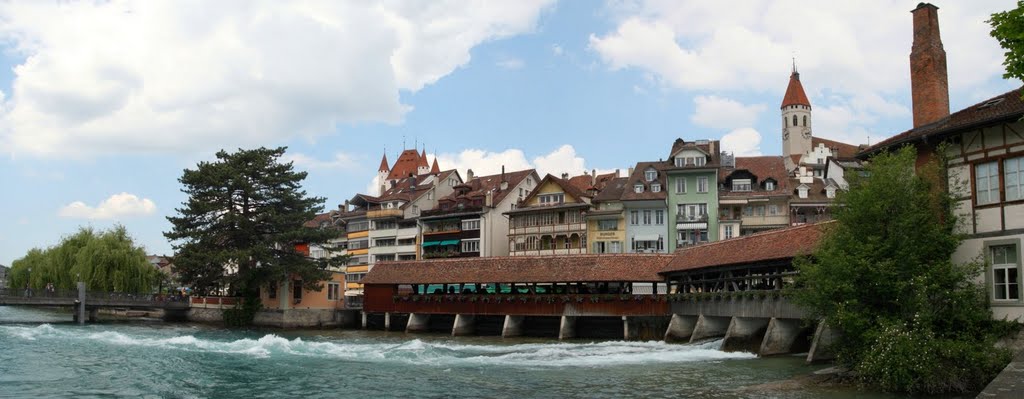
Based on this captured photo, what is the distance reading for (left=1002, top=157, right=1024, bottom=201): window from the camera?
1872 cm

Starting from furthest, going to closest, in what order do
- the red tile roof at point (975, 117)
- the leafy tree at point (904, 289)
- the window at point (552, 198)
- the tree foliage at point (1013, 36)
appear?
1. the window at point (552, 198)
2. the red tile roof at point (975, 117)
3. the leafy tree at point (904, 289)
4. the tree foliage at point (1013, 36)

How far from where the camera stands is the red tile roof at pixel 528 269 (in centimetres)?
3991

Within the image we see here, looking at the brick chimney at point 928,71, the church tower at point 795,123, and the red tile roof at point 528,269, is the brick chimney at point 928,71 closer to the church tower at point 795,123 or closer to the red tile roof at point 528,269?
the red tile roof at point 528,269

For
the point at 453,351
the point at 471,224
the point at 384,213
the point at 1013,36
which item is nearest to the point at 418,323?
the point at 453,351

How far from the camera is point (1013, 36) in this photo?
12.6 meters

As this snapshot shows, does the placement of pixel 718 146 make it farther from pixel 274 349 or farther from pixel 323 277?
pixel 274 349

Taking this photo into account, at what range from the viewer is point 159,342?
34.4 meters

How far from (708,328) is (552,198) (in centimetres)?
2878

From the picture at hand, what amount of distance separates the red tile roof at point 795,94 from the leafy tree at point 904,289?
8709 centimetres

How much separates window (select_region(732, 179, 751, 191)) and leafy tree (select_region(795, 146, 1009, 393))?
37792 mm

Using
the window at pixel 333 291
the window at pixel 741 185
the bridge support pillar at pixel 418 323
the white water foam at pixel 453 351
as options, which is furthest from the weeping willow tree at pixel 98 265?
the window at pixel 741 185

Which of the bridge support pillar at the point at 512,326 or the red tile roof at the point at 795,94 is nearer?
the bridge support pillar at the point at 512,326

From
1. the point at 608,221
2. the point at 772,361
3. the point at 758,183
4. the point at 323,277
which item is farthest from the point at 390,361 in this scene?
the point at 758,183

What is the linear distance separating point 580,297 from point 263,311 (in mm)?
21886
